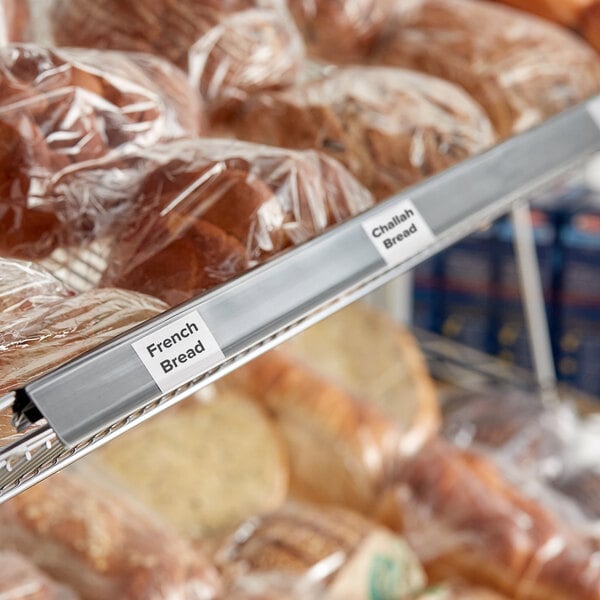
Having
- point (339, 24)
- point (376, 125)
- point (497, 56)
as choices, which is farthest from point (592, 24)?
point (376, 125)

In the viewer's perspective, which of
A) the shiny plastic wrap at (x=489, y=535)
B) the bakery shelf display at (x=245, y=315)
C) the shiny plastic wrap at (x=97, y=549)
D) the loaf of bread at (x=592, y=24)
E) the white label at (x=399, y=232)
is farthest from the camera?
the shiny plastic wrap at (x=489, y=535)

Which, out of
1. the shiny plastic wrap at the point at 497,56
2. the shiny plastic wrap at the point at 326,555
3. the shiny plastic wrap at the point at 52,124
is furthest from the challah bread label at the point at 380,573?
the shiny plastic wrap at the point at 52,124

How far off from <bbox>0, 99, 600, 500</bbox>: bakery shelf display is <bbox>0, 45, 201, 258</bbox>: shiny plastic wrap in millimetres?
163

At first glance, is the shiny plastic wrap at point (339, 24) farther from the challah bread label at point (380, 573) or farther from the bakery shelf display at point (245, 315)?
the challah bread label at point (380, 573)

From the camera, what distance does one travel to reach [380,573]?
1308 mm

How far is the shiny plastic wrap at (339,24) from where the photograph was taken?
1.07 metres

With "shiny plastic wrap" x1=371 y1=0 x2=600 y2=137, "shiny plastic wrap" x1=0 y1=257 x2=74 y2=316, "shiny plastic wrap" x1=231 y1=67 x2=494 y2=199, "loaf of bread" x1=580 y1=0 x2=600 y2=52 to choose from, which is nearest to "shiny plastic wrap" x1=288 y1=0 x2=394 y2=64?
"shiny plastic wrap" x1=371 y1=0 x2=600 y2=137

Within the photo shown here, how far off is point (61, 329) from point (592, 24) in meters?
0.96

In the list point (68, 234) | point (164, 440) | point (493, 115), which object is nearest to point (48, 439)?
point (68, 234)

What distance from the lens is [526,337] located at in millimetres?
2980

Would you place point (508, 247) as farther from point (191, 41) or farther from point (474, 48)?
point (191, 41)

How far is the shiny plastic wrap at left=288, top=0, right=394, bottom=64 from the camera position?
1073mm

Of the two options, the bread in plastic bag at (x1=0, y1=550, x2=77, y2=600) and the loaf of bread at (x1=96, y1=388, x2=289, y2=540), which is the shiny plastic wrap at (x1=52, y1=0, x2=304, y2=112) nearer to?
the bread in plastic bag at (x1=0, y1=550, x2=77, y2=600)

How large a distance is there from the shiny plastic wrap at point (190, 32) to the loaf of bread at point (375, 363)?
3.02 ft
